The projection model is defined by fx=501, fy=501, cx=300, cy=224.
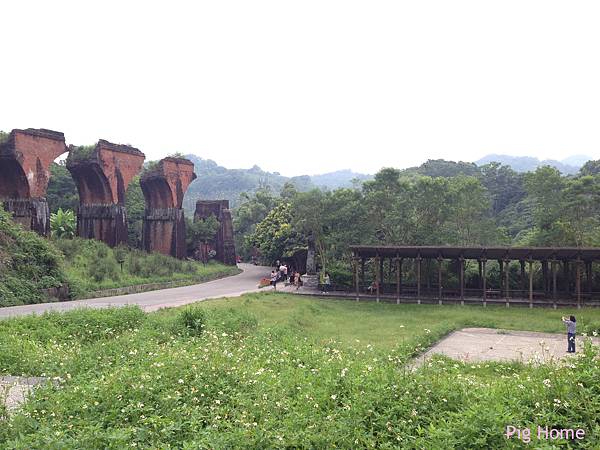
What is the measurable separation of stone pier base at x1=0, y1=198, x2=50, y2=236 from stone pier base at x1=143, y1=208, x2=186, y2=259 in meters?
11.8

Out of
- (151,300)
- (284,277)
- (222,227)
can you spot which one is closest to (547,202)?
(284,277)

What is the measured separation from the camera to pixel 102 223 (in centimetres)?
3166

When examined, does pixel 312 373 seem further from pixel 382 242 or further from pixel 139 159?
pixel 139 159

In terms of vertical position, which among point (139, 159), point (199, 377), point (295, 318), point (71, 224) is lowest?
point (295, 318)

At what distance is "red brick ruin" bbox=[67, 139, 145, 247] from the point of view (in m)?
31.0

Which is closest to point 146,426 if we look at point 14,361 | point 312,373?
point 312,373

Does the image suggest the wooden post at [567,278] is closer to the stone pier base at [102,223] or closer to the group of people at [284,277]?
the group of people at [284,277]

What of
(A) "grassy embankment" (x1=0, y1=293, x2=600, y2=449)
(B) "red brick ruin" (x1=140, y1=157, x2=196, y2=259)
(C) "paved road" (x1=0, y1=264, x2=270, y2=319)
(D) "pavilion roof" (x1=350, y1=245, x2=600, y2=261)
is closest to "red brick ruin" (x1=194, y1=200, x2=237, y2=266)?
(B) "red brick ruin" (x1=140, y1=157, x2=196, y2=259)

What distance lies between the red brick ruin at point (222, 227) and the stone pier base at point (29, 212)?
64.4 feet

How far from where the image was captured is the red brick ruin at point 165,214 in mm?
36938

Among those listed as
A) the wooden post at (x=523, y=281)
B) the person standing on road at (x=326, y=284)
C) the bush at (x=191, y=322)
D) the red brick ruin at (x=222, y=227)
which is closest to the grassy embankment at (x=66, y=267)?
the person standing on road at (x=326, y=284)

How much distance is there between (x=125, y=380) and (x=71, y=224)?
29.6 m

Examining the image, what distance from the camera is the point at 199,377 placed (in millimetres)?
7453

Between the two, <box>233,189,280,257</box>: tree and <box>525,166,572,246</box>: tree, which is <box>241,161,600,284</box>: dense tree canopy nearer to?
<box>525,166,572,246</box>: tree
